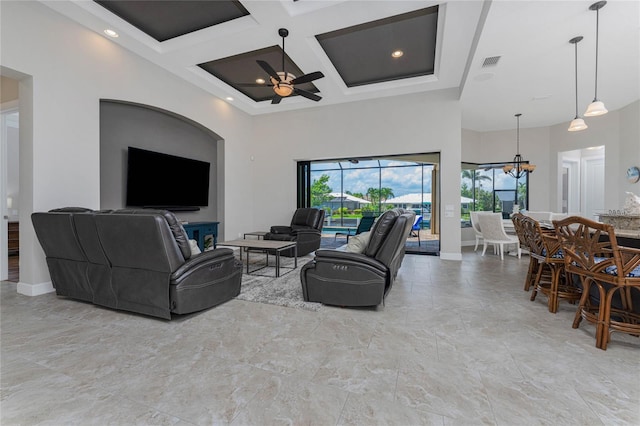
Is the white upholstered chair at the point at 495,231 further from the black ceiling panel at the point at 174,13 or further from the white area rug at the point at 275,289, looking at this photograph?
the black ceiling panel at the point at 174,13

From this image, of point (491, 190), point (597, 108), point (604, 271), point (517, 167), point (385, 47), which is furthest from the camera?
point (491, 190)

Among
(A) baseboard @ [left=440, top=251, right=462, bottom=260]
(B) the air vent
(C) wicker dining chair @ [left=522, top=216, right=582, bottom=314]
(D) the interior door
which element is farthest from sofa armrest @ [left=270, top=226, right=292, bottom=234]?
(D) the interior door

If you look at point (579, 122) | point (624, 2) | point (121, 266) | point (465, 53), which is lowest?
point (121, 266)

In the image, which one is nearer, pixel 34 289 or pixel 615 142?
pixel 34 289

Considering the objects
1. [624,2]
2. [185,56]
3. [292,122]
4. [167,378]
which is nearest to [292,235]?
[292,122]

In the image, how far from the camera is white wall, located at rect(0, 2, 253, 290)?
130 inches

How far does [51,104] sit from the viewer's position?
138 inches

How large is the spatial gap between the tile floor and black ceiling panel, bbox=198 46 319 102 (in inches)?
146

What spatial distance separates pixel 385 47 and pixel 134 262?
4.65 m

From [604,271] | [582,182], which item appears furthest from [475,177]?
[604,271]

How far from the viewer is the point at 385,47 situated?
4.52 meters

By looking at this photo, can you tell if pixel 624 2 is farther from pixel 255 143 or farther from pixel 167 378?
pixel 255 143

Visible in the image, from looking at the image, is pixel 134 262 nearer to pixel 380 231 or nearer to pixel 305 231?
pixel 380 231

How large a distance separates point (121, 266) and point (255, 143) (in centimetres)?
549
